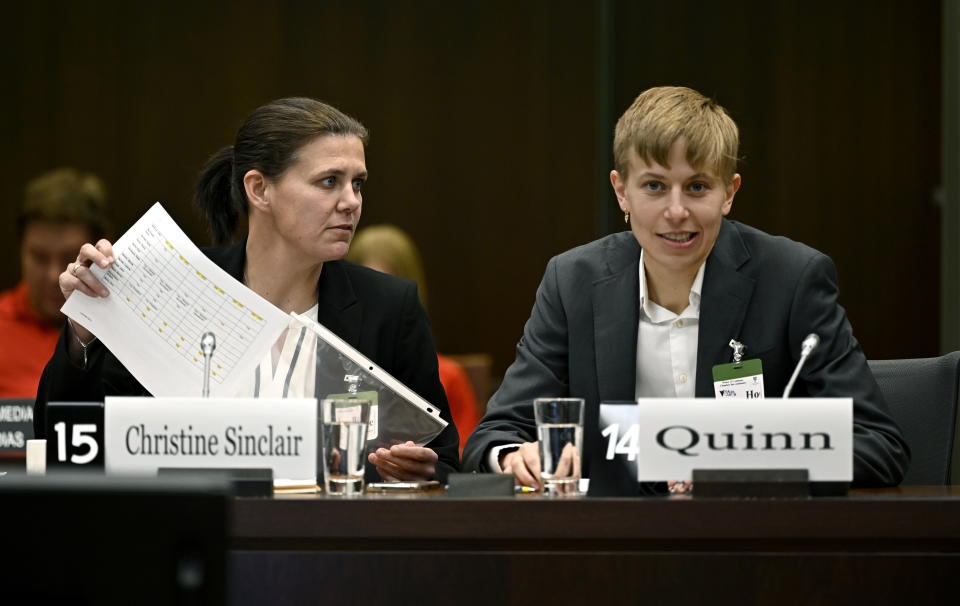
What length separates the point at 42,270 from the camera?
3.72 meters

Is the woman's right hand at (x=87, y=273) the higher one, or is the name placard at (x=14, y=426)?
the woman's right hand at (x=87, y=273)

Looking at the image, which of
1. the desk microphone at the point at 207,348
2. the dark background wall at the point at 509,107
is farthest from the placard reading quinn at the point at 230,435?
the dark background wall at the point at 509,107

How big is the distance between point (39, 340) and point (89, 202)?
0.45 metres

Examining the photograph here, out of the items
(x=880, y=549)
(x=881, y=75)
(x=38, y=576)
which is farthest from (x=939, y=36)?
(x=38, y=576)

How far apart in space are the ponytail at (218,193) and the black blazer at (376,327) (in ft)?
0.36

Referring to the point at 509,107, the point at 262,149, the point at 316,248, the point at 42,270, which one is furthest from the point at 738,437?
the point at 509,107

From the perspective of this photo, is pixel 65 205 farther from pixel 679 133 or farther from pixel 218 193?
pixel 679 133

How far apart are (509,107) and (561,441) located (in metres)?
3.45

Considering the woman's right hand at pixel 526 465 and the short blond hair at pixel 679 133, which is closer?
the woman's right hand at pixel 526 465

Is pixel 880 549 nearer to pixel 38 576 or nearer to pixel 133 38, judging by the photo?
pixel 38 576

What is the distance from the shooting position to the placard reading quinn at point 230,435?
5.16 ft

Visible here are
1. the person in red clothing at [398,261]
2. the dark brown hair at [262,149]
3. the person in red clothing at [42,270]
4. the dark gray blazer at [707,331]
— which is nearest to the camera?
the dark gray blazer at [707,331]

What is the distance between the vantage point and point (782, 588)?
1.44 meters

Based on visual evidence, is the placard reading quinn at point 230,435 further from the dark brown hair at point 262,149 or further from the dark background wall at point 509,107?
the dark background wall at point 509,107
